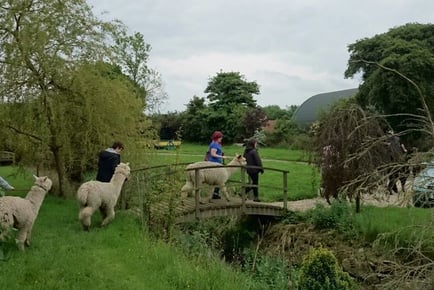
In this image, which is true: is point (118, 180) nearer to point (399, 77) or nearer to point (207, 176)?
point (207, 176)

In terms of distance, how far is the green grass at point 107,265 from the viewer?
7.13 metres

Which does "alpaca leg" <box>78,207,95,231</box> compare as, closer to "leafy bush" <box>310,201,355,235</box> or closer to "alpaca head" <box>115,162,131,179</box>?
"alpaca head" <box>115,162,131,179</box>

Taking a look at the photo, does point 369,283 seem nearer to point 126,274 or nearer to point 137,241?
point 137,241

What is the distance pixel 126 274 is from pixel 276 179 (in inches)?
641

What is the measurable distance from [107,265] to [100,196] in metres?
2.50

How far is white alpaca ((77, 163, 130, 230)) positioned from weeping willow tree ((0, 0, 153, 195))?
3061 mm

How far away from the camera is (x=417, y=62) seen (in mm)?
30375

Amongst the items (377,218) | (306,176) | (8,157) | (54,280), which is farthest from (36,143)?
(306,176)

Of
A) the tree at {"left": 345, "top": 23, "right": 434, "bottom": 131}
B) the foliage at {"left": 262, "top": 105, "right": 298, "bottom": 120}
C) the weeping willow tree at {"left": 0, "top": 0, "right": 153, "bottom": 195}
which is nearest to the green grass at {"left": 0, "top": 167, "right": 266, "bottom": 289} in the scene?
the weeping willow tree at {"left": 0, "top": 0, "right": 153, "bottom": 195}

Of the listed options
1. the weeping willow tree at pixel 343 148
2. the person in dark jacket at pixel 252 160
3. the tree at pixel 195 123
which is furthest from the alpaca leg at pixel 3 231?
the tree at pixel 195 123

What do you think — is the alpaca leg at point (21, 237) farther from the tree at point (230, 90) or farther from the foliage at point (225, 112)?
the tree at point (230, 90)

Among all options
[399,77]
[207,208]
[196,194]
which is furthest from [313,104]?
[196,194]

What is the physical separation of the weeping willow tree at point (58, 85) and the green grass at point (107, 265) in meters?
3.93

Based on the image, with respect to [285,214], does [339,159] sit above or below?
above
